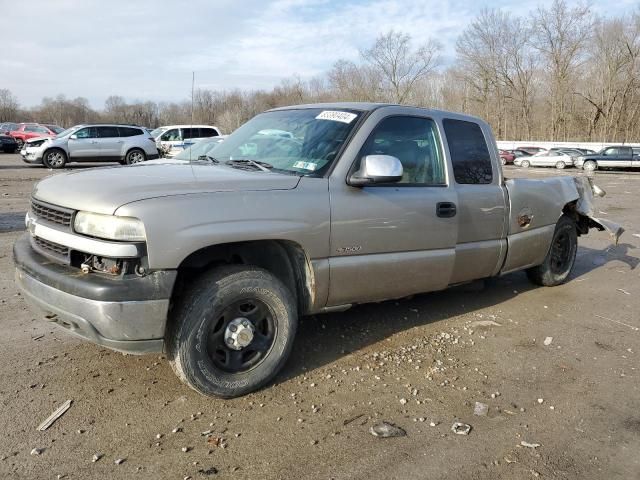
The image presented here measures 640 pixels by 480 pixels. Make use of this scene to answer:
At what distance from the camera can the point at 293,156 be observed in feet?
12.4

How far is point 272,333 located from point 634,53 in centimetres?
6440

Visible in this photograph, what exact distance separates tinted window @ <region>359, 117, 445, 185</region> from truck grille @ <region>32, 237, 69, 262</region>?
2026mm

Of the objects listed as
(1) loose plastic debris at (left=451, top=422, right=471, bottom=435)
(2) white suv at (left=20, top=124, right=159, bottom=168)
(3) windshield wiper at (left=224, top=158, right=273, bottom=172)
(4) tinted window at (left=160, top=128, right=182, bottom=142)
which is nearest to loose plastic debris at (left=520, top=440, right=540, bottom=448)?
(1) loose plastic debris at (left=451, top=422, right=471, bottom=435)

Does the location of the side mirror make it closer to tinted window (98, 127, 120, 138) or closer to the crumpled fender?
the crumpled fender

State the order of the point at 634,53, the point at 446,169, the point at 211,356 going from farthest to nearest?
the point at 634,53 → the point at 446,169 → the point at 211,356

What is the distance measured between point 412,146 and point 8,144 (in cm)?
3412

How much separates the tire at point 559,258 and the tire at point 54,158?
1924 centimetres

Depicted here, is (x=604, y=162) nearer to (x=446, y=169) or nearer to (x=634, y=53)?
(x=634, y=53)

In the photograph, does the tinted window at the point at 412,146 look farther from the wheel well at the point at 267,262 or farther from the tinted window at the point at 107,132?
the tinted window at the point at 107,132

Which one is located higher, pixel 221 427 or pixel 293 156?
pixel 293 156

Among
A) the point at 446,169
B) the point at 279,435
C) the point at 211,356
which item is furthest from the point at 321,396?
the point at 446,169

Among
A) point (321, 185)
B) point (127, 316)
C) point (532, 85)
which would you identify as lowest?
point (127, 316)

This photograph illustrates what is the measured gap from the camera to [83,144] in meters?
20.2

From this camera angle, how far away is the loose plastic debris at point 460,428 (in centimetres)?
301
